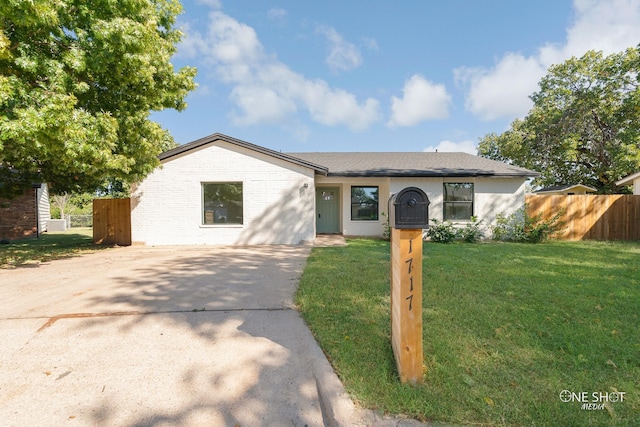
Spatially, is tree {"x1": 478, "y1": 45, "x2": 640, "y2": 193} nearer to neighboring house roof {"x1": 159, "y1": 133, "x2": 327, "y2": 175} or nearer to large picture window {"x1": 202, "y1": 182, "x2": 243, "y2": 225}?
neighboring house roof {"x1": 159, "y1": 133, "x2": 327, "y2": 175}

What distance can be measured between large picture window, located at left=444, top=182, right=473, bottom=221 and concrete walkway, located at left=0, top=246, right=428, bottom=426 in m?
8.90

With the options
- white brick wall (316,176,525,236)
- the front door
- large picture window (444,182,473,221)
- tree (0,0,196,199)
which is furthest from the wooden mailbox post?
the front door

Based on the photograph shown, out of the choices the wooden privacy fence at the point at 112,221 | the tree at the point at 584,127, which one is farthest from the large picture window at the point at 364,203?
the tree at the point at 584,127

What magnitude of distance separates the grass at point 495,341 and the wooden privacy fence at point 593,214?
6.26 meters

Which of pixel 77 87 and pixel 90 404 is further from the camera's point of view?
pixel 77 87

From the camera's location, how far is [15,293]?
15.6 ft

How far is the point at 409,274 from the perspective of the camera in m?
2.21

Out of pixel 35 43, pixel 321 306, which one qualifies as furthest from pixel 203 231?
pixel 321 306

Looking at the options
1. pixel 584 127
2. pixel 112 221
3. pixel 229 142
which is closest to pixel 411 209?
pixel 229 142

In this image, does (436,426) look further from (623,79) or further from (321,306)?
(623,79)

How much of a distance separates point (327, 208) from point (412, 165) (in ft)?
13.8

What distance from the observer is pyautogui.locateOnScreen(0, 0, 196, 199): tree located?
5.01 metres

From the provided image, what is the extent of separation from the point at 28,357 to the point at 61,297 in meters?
2.05

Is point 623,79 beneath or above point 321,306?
above
